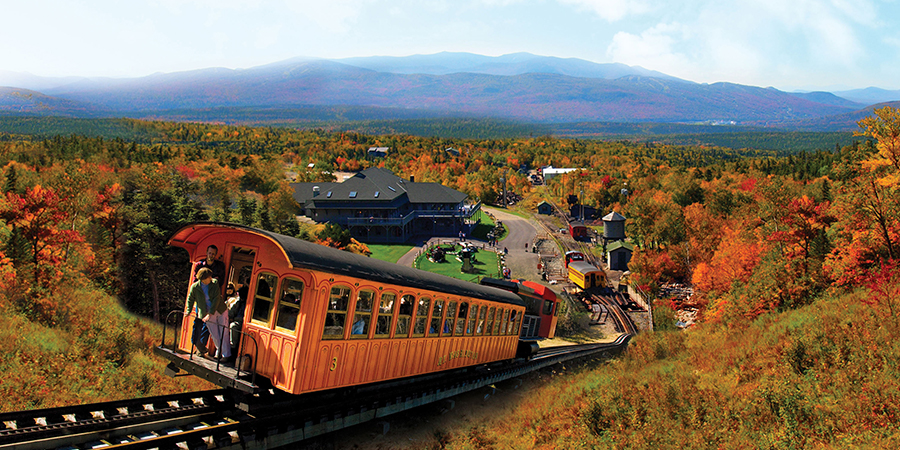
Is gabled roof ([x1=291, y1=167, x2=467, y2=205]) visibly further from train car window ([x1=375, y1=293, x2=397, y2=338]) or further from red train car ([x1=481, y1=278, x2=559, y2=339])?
train car window ([x1=375, y1=293, x2=397, y2=338])

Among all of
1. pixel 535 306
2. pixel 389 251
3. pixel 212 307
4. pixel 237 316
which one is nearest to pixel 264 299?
pixel 237 316

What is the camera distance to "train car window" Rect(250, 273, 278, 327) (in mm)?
9914

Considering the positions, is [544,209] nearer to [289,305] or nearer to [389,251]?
[389,251]

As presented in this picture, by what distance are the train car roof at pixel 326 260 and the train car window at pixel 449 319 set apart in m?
0.42

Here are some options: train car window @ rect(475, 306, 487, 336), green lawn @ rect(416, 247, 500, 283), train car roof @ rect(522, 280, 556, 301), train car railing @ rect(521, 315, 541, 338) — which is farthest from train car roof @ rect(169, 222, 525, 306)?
green lawn @ rect(416, 247, 500, 283)

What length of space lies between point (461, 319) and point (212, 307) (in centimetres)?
689

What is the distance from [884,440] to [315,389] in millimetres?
10265

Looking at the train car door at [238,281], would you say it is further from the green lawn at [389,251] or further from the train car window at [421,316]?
the green lawn at [389,251]

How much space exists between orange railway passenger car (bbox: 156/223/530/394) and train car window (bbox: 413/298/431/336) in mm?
27

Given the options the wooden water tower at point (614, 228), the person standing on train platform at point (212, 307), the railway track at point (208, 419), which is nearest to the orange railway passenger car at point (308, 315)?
the person standing on train platform at point (212, 307)

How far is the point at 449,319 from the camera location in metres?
13.9

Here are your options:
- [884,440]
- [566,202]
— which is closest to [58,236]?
[884,440]

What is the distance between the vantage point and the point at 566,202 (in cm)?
10456

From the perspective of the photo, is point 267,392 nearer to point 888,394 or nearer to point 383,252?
point 888,394
